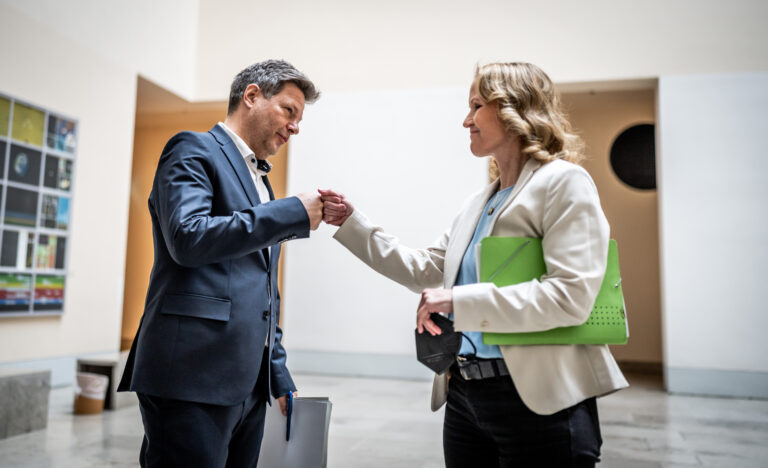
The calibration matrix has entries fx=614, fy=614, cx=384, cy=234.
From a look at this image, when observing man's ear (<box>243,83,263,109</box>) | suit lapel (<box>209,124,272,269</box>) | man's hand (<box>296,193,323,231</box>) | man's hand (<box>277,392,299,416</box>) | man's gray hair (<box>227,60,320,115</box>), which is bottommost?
man's hand (<box>277,392,299,416</box>)


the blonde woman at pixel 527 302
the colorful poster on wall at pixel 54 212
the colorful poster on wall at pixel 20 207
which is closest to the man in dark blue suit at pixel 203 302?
the blonde woman at pixel 527 302

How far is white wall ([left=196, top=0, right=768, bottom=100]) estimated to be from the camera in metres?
7.00

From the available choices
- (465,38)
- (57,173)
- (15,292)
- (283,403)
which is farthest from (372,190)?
(283,403)

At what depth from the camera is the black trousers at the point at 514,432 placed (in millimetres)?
1394

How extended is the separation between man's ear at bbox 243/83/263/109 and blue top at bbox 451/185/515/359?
2.46ft

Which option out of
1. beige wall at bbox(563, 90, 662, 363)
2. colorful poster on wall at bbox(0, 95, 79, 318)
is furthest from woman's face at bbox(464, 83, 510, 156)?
beige wall at bbox(563, 90, 662, 363)

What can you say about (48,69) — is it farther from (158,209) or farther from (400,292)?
(158,209)

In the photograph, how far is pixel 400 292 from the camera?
24.6 feet

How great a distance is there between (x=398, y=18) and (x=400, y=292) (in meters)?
3.51

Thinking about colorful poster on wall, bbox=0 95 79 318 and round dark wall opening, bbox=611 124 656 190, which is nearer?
colorful poster on wall, bbox=0 95 79 318

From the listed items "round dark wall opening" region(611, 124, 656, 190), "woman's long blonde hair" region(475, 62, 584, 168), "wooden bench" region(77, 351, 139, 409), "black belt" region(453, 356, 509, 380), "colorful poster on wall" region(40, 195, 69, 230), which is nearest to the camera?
"black belt" region(453, 356, 509, 380)

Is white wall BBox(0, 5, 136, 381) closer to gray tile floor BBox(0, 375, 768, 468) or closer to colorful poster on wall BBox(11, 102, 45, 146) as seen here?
colorful poster on wall BBox(11, 102, 45, 146)

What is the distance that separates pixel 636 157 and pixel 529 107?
8.12 m

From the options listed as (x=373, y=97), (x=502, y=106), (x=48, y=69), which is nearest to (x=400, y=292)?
(x=373, y=97)
